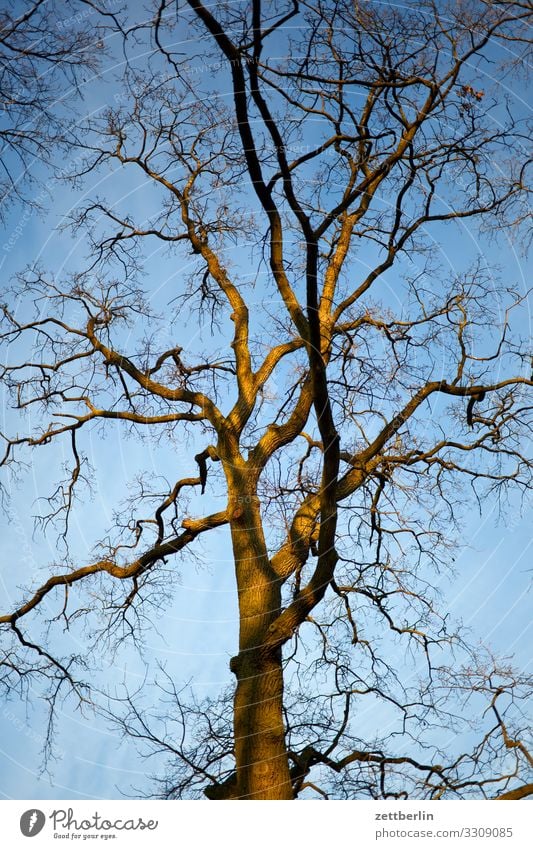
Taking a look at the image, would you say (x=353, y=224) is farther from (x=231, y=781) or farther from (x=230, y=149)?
(x=231, y=781)

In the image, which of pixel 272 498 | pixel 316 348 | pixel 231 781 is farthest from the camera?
pixel 272 498

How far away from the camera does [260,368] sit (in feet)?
31.6

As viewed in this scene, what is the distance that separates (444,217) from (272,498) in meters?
3.62

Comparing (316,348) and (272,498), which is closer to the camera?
(316,348)

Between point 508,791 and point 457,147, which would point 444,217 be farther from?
point 508,791

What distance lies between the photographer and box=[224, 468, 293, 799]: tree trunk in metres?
7.48

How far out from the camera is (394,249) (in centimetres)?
951

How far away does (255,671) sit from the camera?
781cm

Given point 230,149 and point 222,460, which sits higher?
point 230,149

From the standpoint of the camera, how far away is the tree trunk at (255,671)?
294 inches
